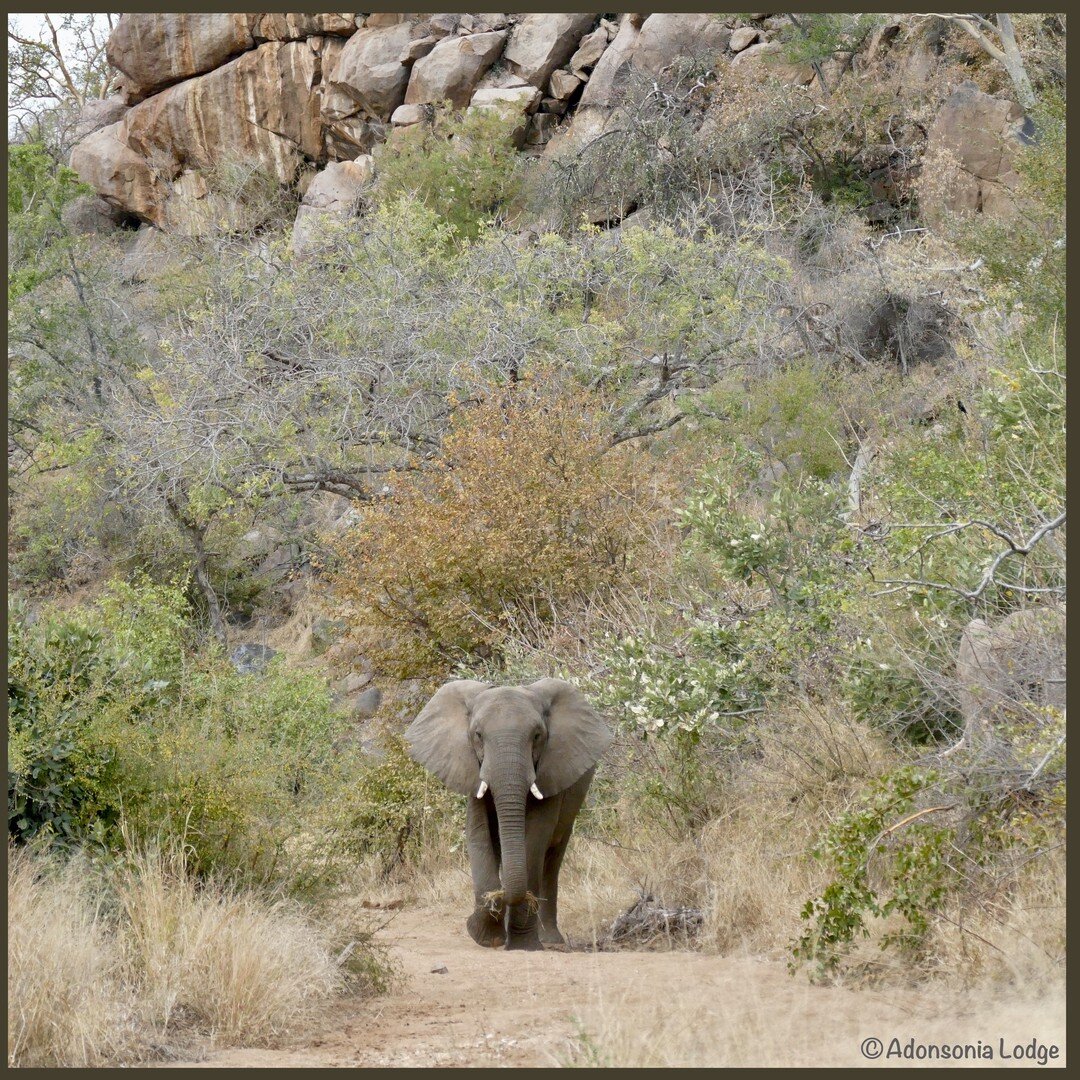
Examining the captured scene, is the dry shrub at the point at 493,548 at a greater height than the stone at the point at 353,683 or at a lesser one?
greater

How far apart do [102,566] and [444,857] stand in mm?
14285

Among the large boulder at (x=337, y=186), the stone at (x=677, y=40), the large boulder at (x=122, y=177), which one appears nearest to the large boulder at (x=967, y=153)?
the stone at (x=677, y=40)

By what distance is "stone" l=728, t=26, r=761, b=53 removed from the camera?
29.4 metres

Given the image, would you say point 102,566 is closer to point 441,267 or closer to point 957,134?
point 441,267

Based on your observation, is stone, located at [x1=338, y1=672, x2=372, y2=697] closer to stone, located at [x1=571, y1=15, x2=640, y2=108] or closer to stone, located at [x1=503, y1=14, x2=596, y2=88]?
stone, located at [x1=571, y1=15, x2=640, y2=108]

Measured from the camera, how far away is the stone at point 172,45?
34.2 m

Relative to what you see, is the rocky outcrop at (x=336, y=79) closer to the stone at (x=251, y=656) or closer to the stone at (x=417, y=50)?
the stone at (x=417, y=50)

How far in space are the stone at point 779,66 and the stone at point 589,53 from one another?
407cm

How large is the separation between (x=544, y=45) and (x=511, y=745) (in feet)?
86.8

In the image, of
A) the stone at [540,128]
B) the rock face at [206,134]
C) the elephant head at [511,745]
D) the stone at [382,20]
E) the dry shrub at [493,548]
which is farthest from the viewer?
the rock face at [206,134]

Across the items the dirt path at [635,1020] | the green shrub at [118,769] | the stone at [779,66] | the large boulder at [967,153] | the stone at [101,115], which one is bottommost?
the dirt path at [635,1020]

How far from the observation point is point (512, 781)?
8.43 meters

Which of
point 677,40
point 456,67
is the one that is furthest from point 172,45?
point 677,40

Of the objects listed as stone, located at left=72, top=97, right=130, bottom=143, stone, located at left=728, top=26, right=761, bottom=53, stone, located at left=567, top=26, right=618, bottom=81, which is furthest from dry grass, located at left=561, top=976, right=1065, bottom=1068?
stone, located at left=72, top=97, right=130, bottom=143
